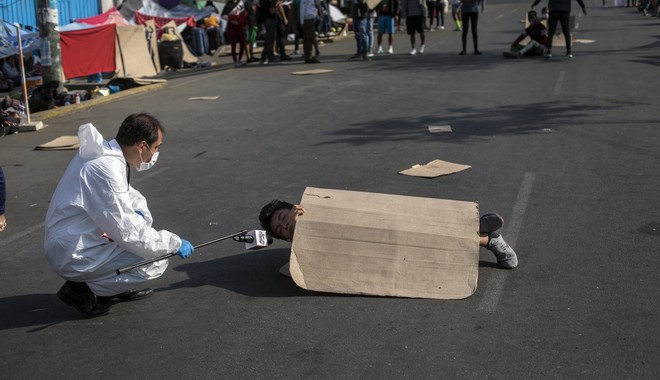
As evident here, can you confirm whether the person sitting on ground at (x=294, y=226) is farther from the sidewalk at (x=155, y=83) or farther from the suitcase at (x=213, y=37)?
the suitcase at (x=213, y=37)

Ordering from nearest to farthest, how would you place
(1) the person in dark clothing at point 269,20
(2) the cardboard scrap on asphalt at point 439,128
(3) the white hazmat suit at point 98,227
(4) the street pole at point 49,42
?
(3) the white hazmat suit at point 98,227 → (2) the cardboard scrap on asphalt at point 439,128 → (4) the street pole at point 49,42 → (1) the person in dark clothing at point 269,20

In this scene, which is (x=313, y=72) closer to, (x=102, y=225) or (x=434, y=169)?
(x=434, y=169)

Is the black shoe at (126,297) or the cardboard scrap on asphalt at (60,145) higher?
the cardboard scrap on asphalt at (60,145)

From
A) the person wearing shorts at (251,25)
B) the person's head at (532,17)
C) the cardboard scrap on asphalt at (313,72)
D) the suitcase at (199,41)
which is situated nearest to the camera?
the cardboard scrap on asphalt at (313,72)

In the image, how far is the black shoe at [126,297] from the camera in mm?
5035

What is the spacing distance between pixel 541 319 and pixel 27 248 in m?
4.08

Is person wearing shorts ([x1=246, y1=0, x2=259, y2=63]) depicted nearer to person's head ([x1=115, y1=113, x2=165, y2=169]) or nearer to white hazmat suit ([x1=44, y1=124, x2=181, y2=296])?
person's head ([x1=115, y1=113, x2=165, y2=169])

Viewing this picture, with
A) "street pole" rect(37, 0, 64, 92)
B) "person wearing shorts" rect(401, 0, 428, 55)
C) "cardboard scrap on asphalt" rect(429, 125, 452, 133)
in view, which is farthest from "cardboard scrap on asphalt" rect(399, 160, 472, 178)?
"person wearing shorts" rect(401, 0, 428, 55)

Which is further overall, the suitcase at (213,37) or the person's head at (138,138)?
the suitcase at (213,37)

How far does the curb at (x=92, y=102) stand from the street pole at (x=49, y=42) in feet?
2.47

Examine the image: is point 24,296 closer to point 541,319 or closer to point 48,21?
point 541,319

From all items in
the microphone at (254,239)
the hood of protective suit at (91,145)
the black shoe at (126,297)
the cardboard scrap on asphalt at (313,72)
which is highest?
the hood of protective suit at (91,145)

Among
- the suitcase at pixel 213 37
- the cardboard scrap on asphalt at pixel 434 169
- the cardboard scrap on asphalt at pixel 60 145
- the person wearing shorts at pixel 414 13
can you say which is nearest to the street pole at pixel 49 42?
the cardboard scrap on asphalt at pixel 60 145

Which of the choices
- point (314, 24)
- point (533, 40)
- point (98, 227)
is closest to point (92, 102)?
point (314, 24)
